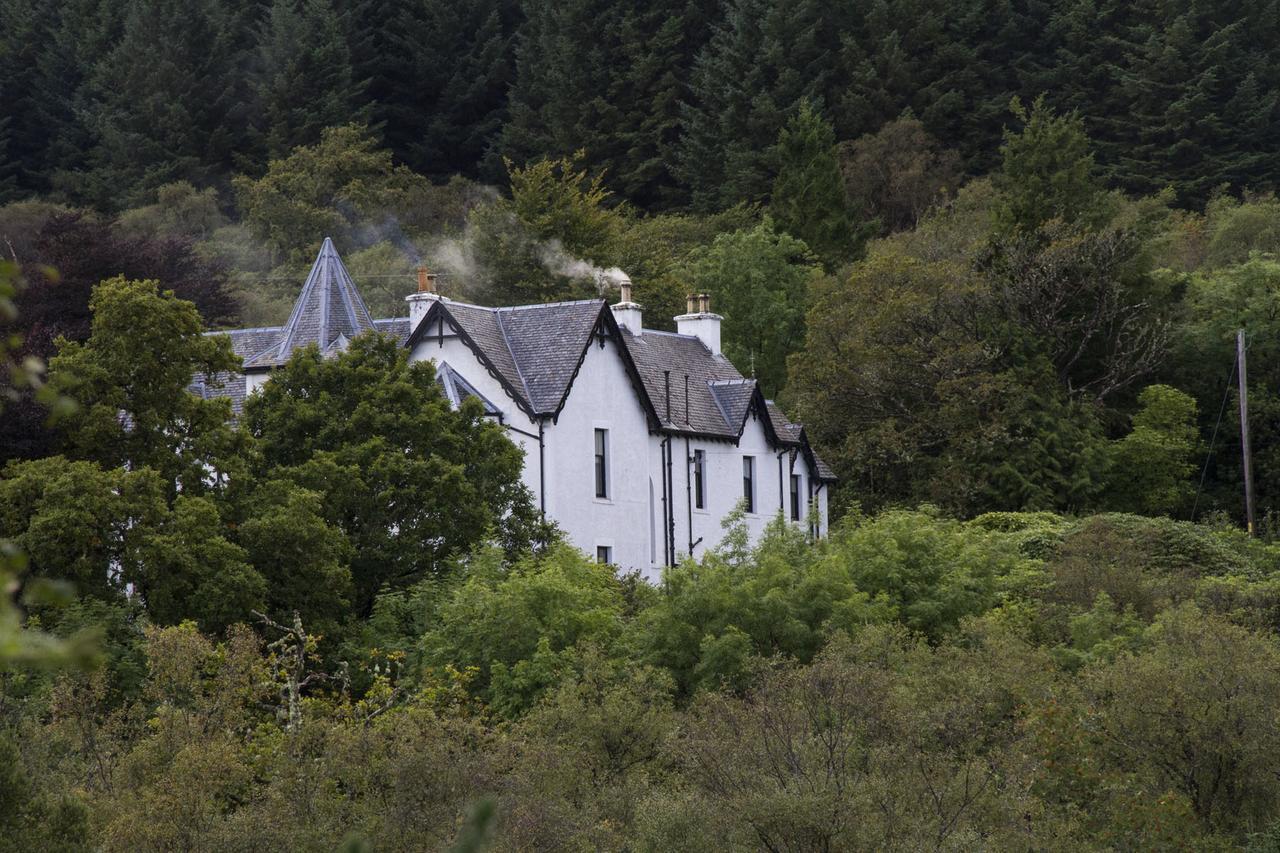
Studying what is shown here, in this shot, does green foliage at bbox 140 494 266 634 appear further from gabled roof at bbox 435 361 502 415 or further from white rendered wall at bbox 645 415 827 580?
white rendered wall at bbox 645 415 827 580

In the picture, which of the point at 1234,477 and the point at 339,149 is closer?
the point at 1234,477

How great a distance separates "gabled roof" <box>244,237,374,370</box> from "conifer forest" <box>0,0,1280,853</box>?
3.41 metres

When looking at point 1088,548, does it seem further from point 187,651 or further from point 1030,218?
point 1030,218

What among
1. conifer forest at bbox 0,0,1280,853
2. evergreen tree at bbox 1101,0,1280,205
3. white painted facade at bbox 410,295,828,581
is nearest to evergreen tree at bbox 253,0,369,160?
conifer forest at bbox 0,0,1280,853

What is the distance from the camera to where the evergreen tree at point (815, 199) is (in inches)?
2623

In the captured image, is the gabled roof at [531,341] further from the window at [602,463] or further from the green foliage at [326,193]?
the green foliage at [326,193]

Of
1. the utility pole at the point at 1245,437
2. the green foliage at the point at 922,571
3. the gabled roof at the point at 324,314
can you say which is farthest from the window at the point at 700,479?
the utility pole at the point at 1245,437

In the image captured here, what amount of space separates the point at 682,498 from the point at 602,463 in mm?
2889

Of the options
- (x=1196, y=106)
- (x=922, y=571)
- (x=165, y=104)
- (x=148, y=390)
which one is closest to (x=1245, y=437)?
(x=922, y=571)

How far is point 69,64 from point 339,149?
17.9m

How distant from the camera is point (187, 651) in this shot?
68.2 feet

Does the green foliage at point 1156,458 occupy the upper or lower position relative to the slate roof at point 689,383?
lower

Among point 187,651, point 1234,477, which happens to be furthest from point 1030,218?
point 187,651

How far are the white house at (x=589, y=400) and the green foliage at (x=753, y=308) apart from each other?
14.1 metres
